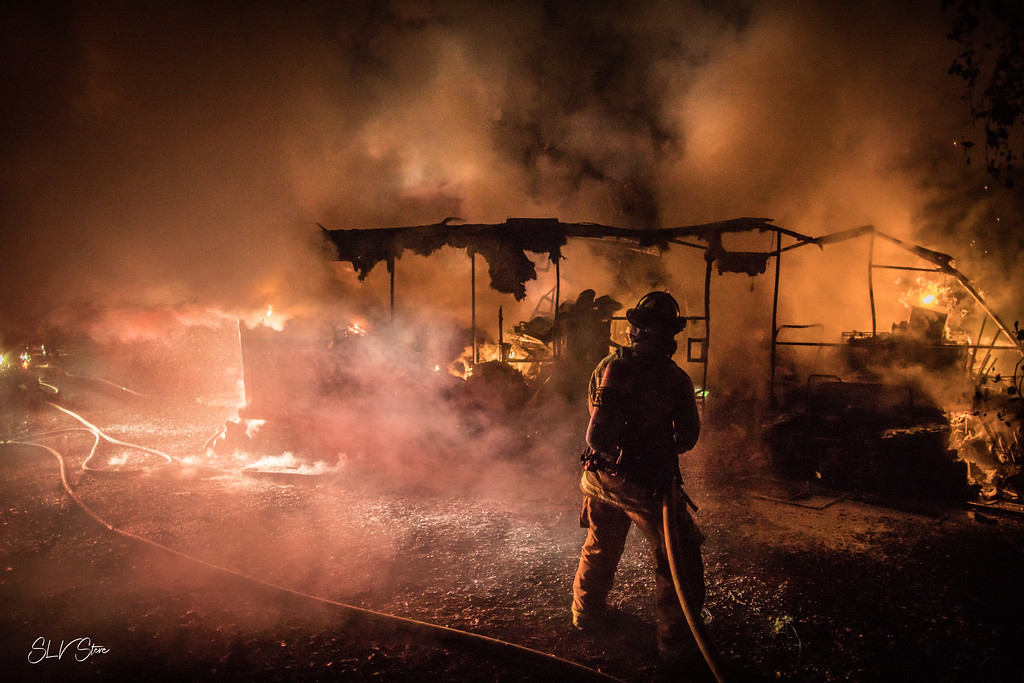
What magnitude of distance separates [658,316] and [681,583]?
1.63m

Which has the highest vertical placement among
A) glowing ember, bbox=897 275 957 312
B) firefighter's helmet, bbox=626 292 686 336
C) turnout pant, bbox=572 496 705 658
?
glowing ember, bbox=897 275 957 312


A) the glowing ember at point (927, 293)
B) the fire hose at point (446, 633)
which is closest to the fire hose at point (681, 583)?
the fire hose at point (446, 633)

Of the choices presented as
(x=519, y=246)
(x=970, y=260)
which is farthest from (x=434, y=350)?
(x=970, y=260)

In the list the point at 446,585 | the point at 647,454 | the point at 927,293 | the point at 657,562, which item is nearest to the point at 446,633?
the point at 446,585

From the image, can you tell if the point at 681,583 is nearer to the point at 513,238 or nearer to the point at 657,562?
the point at 657,562

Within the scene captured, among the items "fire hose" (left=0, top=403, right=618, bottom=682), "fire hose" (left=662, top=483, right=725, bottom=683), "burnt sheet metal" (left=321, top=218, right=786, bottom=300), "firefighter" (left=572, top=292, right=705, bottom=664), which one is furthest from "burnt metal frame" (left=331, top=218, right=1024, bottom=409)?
"fire hose" (left=662, top=483, right=725, bottom=683)

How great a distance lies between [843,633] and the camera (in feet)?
11.8

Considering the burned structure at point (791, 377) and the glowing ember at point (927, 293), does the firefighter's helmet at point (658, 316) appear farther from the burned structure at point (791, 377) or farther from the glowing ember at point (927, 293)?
the glowing ember at point (927, 293)

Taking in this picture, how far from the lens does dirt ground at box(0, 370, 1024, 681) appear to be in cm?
324

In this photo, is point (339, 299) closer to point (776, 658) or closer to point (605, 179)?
point (776, 658)

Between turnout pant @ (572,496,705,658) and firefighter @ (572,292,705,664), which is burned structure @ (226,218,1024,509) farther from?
turnout pant @ (572,496,705,658)

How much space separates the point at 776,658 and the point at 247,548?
196 inches

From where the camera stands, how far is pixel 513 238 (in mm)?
8539

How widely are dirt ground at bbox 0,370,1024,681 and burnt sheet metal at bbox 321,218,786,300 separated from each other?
13.3 ft
